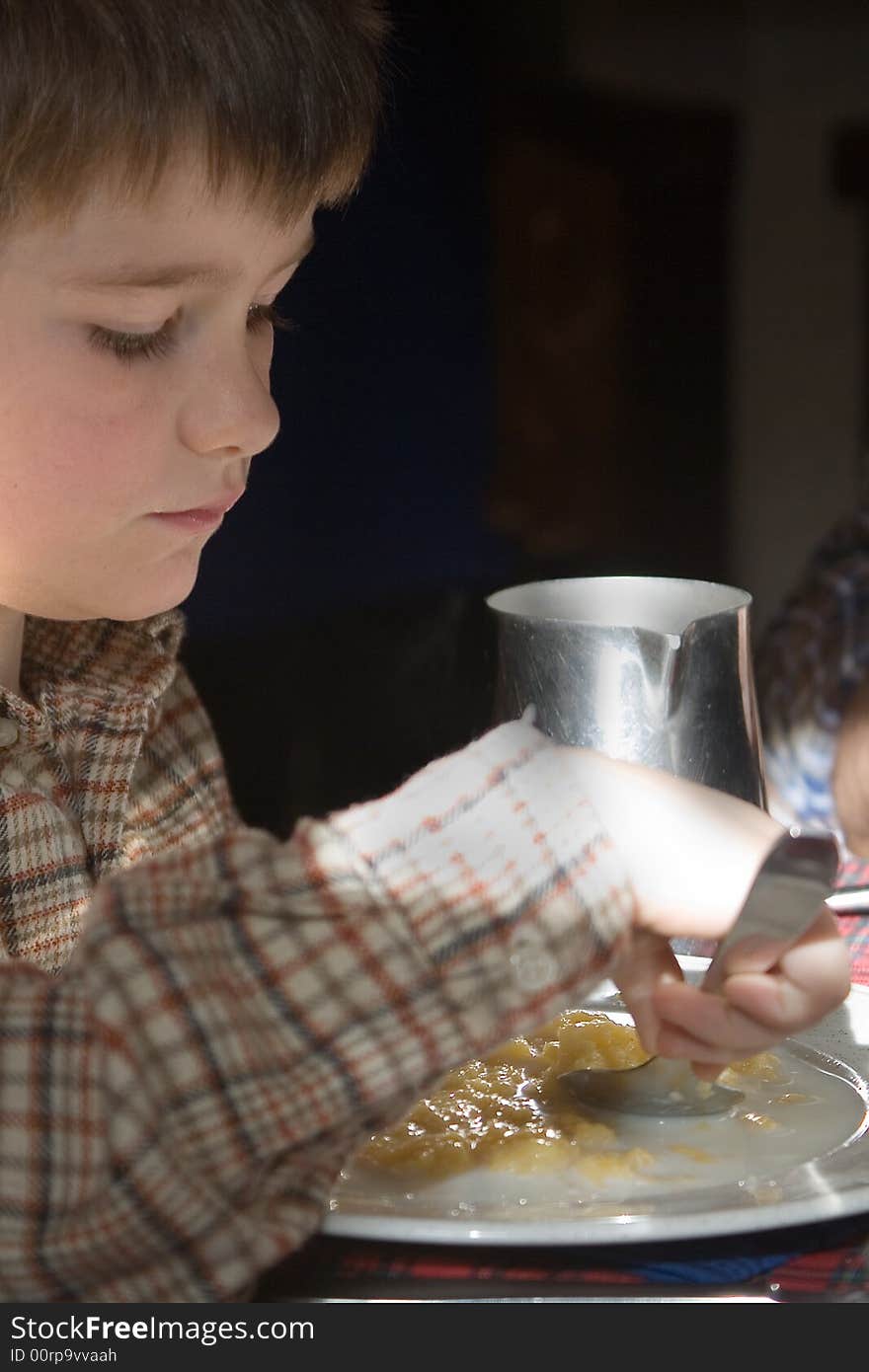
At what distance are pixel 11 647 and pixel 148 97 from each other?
205mm

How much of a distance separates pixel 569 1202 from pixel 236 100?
0.29m

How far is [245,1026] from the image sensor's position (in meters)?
0.36

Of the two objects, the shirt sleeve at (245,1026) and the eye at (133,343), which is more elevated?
the eye at (133,343)

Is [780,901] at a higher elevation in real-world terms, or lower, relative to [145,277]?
lower

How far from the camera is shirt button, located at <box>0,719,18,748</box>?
0.53 m

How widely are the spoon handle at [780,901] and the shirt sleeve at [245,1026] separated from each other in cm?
3

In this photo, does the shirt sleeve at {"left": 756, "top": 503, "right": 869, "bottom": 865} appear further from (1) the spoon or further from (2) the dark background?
(1) the spoon

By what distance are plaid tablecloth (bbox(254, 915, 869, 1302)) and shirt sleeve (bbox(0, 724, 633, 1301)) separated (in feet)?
0.04

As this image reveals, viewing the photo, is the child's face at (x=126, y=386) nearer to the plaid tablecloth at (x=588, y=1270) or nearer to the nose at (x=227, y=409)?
the nose at (x=227, y=409)

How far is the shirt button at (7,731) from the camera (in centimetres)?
53

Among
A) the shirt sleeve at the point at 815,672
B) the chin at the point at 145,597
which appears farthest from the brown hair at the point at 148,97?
the shirt sleeve at the point at 815,672

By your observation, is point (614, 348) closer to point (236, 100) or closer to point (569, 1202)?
point (236, 100)

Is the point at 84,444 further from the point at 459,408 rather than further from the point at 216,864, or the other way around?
the point at 459,408

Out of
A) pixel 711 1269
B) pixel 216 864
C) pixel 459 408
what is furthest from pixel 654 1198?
pixel 459 408
